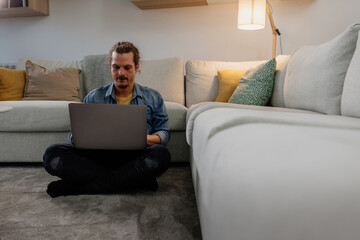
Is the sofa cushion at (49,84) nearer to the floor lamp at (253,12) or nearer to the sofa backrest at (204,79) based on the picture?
the sofa backrest at (204,79)

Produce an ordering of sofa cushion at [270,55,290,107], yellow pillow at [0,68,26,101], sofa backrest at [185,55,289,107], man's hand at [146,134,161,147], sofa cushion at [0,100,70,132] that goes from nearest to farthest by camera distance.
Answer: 1. man's hand at [146,134,161,147]
2. sofa cushion at [270,55,290,107]
3. sofa cushion at [0,100,70,132]
4. yellow pillow at [0,68,26,101]
5. sofa backrest at [185,55,289,107]

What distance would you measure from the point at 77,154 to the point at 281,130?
46.8 inches

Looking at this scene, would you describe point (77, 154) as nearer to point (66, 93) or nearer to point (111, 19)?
point (66, 93)

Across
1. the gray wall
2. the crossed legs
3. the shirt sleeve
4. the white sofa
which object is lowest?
the crossed legs

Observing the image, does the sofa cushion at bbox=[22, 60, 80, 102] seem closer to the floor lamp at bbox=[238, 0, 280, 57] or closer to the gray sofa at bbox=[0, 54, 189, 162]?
the gray sofa at bbox=[0, 54, 189, 162]

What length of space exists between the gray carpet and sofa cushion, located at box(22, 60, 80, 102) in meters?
1.08

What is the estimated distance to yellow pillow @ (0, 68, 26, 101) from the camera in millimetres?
2365

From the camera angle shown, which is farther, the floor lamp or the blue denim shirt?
the floor lamp

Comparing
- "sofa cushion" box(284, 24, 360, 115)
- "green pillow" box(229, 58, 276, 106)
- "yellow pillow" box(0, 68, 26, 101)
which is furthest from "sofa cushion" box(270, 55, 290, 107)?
"yellow pillow" box(0, 68, 26, 101)

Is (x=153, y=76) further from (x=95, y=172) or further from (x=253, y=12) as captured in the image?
(x=95, y=172)

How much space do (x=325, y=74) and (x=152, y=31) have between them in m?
2.32

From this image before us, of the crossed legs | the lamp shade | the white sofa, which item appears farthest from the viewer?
the lamp shade

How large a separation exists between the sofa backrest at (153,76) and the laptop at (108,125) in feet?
4.34

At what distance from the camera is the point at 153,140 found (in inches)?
58.7
